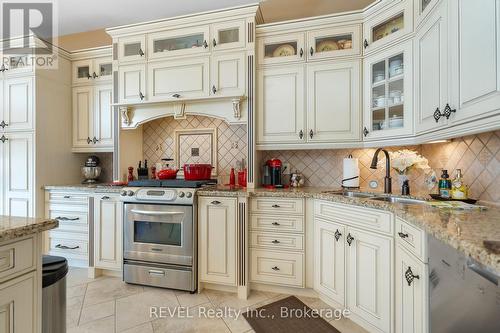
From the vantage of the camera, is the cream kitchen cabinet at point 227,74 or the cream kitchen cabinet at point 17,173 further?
the cream kitchen cabinet at point 17,173

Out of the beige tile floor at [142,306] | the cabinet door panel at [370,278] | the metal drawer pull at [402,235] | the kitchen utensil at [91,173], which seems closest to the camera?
the metal drawer pull at [402,235]

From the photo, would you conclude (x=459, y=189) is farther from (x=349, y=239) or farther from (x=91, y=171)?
(x=91, y=171)

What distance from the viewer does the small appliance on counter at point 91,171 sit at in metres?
3.17

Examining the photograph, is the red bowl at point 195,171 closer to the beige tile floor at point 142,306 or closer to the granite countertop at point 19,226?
the beige tile floor at point 142,306

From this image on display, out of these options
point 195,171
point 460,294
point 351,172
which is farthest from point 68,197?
point 460,294

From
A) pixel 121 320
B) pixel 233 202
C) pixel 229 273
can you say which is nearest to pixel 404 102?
pixel 233 202

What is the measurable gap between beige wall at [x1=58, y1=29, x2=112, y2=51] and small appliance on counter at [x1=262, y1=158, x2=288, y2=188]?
276 cm

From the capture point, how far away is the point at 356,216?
1.80 metres

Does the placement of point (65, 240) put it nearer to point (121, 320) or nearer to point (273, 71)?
point (121, 320)

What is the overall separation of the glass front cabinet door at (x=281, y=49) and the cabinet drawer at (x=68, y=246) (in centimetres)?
272

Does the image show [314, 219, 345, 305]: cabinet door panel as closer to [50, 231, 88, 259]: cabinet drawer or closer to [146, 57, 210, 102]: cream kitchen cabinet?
[146, 57, 210, 102]: cream kitchen cabinet

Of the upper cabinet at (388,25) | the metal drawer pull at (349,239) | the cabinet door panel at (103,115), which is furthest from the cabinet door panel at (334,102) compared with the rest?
the cabinet door panel at (103,115)

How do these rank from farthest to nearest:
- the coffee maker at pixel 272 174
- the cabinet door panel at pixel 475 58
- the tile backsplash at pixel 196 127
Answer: the tile backsplash at pixel 196 127, the coffee maker at pixel 272 174, the cabinet door panel at pixel 475 58

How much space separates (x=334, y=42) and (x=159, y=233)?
2.45 metres
